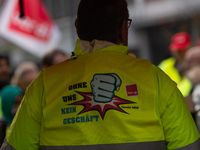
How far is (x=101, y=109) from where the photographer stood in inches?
64.3

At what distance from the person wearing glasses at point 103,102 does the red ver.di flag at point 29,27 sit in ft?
12.8

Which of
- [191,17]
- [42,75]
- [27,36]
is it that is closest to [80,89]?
[42,75]

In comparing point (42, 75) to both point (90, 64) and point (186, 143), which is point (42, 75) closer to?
point (90, 64)

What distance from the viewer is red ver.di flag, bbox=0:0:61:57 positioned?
5.60m

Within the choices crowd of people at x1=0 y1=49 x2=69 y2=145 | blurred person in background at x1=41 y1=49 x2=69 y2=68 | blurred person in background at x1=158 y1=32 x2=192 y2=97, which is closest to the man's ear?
crowd of people at x1=0 y1=49 x2=69 y2=145

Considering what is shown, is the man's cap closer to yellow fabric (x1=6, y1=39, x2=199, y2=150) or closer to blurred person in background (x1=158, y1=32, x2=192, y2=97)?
blurred person in background (x1=158, y1=32, x2=192, y2=97)

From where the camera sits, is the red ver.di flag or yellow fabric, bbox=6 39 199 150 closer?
yellow fabric, bbox=6 39 199 150

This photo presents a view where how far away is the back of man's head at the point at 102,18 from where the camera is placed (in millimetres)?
1698

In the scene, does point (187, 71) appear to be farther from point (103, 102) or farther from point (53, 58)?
point (103, 102)

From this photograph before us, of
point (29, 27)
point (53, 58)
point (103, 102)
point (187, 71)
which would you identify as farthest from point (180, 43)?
point (103, 102)

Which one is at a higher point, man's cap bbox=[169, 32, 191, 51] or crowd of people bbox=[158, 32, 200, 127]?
man's cap bbox=[169, 32, 191, 51]

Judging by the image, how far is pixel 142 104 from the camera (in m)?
1.62

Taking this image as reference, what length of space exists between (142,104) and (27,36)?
465cm

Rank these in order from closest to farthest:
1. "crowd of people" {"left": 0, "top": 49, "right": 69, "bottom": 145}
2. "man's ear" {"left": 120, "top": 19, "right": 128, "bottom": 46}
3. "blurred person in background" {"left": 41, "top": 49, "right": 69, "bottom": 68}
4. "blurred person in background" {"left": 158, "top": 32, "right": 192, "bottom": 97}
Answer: "man's ear" {"left": 120, "top": 19, "right": 128, "bottom": 46} < "crowd of people" {"left": 0, "top": 49, "right": 69, "bottom": 145} < "blurred person in background" {"left": 41, "top": 49, "right": 69, "bottom": 68} < "blurred person in background" {"left": 158, "top": 32, "right": 192, "bottom": 97}
